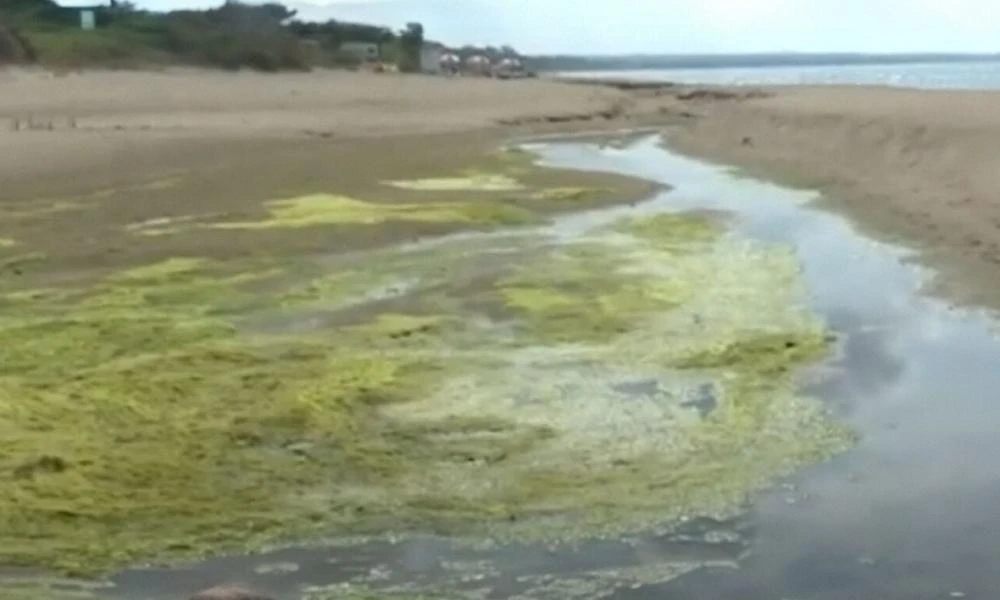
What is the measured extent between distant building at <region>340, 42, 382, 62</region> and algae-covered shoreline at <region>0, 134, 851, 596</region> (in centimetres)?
6860

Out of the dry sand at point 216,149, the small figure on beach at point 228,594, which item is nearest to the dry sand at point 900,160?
the dry sand at point 216,149

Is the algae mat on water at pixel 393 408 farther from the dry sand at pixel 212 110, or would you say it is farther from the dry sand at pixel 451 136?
the dry sand at pixel 212 110

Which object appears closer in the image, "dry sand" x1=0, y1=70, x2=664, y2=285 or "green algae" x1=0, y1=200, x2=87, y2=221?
"dry sand" x1=0, y1=70, x2=664, y2=285

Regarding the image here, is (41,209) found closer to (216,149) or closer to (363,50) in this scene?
(216,149)

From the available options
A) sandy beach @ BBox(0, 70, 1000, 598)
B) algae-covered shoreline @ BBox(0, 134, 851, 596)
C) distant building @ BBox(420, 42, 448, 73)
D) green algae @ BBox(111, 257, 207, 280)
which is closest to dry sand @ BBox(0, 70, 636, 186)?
sandy beach @ BBox(0, 70, 1000, 598)

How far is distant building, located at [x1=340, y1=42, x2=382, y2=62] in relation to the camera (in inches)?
3172

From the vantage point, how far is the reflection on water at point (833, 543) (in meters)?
5.27

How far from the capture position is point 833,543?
222 inches

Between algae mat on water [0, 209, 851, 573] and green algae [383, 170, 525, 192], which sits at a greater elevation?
algae mat on water [0, 209, 851, 573]

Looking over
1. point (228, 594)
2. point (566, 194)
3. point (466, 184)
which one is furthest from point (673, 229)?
point (228, 594)

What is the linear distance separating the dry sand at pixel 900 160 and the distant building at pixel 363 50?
4538 centimetres

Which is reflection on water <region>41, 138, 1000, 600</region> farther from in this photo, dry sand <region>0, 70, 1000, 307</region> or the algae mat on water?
dry sand <region>0, 70, 1000, 307</region>

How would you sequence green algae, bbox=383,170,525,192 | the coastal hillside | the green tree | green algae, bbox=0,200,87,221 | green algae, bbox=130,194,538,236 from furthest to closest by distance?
the green tree, the coastal hillside, green algae, bbox=383,170,525,192, green algae, bbox=0,200,87,221, green algae, bbox=130,194,538,236

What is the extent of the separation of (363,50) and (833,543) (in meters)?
79.0
